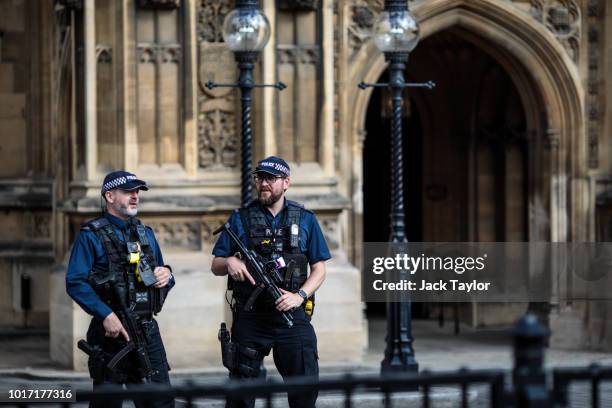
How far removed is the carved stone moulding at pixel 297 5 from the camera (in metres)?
15.7

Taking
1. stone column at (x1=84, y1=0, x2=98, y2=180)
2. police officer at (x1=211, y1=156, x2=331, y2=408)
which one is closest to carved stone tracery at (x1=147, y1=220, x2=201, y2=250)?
stone column at (x1=84, y1=0, x2=98, y2=180)

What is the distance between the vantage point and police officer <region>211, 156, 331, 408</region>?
10016 millimetres

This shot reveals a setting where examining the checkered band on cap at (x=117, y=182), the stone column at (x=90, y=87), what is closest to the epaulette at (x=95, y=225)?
the checkered band on cap at (x=117, y=182)

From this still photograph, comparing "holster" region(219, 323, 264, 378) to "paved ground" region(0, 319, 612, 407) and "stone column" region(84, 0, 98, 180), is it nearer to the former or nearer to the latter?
"paved ground" region(0, 319, 612, 407)

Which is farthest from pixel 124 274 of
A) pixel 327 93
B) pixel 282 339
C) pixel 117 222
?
pixel 327 93

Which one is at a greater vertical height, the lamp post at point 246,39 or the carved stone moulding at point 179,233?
the lamp post at point 246,39

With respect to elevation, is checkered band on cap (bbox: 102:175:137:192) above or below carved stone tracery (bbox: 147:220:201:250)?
above

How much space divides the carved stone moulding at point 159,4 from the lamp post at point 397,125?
7.57 feet

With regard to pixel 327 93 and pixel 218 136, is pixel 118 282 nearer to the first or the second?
pixel 218 136

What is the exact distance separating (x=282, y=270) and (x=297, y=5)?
6.15 meters

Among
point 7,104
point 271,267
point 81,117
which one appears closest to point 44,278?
point 7,104

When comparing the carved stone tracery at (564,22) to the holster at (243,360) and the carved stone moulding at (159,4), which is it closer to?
the carved stone moulding at (159,4)

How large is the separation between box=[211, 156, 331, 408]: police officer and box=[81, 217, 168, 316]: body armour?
2.15ft

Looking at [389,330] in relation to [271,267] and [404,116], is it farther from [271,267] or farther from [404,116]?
[404,116]
